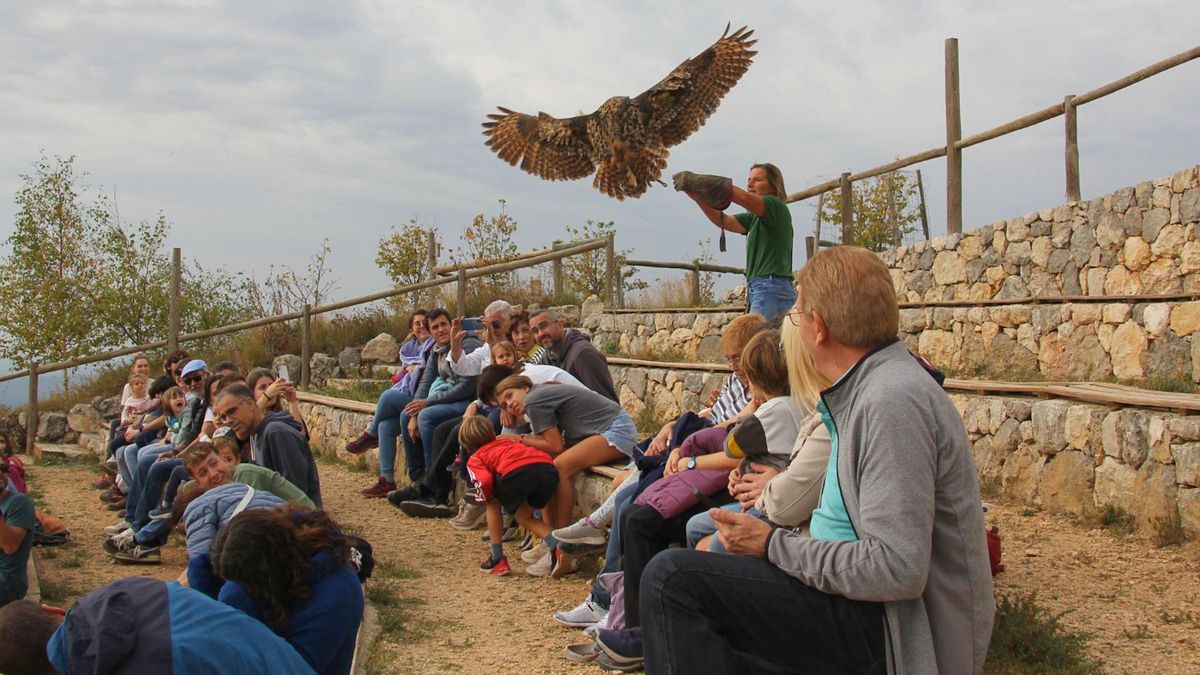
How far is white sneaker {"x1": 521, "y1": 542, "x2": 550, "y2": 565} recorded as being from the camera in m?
5.44

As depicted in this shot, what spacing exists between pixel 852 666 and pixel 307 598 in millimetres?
1390

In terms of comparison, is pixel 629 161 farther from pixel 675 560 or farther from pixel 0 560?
pixel 675 560

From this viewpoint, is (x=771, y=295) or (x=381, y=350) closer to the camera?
(x=771, y=295)

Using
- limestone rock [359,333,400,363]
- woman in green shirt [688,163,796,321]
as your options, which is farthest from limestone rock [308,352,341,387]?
woman in green shirt [688,163,796,321]

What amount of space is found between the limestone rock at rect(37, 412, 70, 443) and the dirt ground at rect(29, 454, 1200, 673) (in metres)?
7.89

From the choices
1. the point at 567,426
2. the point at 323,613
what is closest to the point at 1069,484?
the point at 567,426

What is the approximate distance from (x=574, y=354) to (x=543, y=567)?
1.29 metres

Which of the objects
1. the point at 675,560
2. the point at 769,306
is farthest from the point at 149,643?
the point at 769,306

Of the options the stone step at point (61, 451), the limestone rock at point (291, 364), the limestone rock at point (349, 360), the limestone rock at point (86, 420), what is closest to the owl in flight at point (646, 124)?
the limestone rock at point (349, 360)

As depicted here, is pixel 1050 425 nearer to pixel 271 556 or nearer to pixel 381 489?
pixel 271 556

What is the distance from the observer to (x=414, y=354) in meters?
8.50

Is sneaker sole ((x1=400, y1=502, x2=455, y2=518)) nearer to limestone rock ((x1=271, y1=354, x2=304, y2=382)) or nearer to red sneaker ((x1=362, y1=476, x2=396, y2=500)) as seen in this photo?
red sneaker ((x1=362, y1=476, x2=396, y2=500))

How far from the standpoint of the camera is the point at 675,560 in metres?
2.14

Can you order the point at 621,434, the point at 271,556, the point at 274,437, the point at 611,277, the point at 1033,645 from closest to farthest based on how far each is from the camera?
the point at 271,556 < the point at 1033,645 < the point at 274,437 < the point at 621,434 < the point at 611,277
